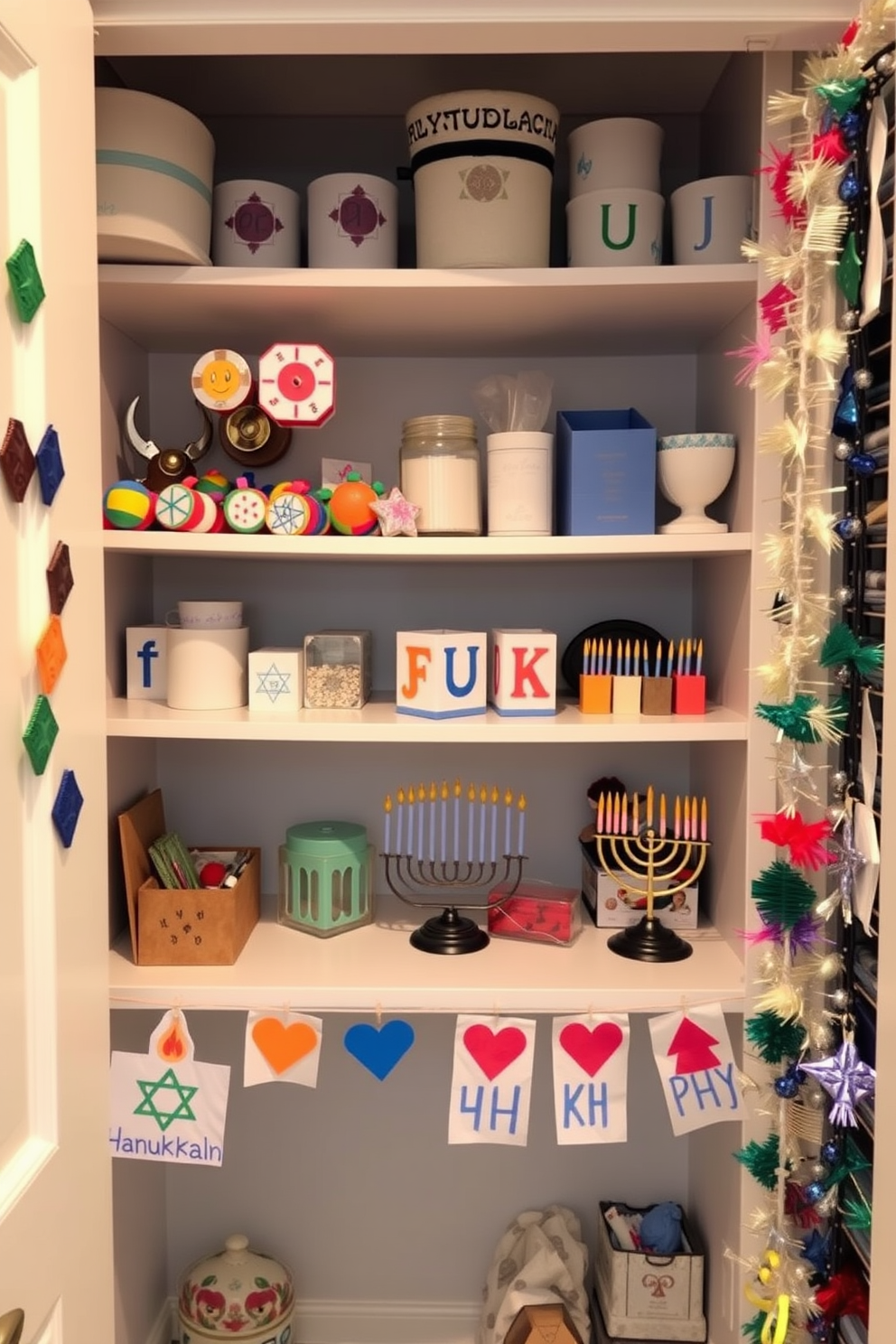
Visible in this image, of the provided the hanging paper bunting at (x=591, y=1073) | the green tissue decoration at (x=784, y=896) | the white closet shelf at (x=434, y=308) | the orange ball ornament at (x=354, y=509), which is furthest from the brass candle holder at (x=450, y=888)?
the white closet shelf at (x=434, y=308)

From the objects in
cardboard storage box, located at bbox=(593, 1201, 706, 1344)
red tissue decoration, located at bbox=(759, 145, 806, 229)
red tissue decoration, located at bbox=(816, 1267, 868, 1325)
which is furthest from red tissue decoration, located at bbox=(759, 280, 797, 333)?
cardboard storage box, located at bbox=(593, 1201, 706, 1344)

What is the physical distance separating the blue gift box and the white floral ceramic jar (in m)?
1.44

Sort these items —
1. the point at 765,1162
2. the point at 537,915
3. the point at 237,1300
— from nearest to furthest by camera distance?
the point at 765,1162 → the point at 537,915 → the point at 237,1300

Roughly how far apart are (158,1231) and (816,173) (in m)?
2.10

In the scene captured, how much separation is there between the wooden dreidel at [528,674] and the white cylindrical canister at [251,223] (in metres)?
0.72

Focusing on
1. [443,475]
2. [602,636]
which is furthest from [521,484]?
[602,636]

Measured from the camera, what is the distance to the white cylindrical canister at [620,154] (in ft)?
5.57

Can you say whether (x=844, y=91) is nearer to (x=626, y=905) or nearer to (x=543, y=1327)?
(x=626, y=905)

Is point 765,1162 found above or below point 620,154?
below

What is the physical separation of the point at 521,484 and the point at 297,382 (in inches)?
15.0

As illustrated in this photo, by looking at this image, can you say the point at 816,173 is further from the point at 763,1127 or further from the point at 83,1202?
the point at 83,1202

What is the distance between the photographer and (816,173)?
1.35 meters

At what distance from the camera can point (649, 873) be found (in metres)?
1.78

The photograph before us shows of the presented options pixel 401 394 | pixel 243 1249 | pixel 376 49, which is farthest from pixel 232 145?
pixel 243 1249
